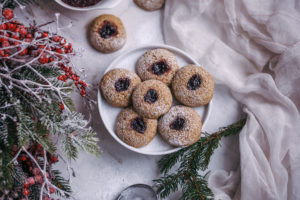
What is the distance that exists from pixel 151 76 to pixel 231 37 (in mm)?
381

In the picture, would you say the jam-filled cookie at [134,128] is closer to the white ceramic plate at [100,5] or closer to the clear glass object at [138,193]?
the clear glass object at [138,193]

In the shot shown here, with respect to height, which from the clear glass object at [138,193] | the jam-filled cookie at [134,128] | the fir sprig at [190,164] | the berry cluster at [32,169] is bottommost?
the clear glass object at [138,193]

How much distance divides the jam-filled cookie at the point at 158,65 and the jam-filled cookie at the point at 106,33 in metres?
0.15

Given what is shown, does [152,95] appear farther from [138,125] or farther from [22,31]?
[22,31]

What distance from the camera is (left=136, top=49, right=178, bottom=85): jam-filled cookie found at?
44.9 inches

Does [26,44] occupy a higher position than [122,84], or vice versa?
[26,44]

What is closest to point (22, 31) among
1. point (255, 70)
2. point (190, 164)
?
point (190, 164)

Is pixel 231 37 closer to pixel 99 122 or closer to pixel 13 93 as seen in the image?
pixel 99 122

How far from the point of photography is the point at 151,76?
1.15 metres

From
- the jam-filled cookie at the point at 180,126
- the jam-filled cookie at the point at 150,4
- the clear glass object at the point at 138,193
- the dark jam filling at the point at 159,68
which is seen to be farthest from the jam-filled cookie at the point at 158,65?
the clear glass object at the point at 138,193

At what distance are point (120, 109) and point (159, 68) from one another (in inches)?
8.5

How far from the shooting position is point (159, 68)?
3.78ft

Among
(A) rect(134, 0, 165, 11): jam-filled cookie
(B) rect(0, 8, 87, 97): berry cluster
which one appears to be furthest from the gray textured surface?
(B) rect(0, 8, 87, 97): berry cluster

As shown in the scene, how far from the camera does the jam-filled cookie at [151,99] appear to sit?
1071mm
